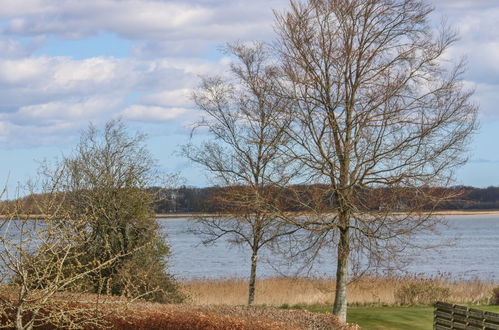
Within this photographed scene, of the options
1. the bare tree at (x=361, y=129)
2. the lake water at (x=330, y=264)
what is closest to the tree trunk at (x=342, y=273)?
the bare tree at (x=361, y=129)

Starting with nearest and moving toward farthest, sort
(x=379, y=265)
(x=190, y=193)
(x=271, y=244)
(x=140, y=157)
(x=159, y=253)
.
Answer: (x=379, y=265) < (x=271, y=244) < (x=159, y=253) < (x=140, y=157) < (x=190, y=193)

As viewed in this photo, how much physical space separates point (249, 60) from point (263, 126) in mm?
2751

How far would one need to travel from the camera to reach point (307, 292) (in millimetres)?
30938

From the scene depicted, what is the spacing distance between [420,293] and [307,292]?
4125mm

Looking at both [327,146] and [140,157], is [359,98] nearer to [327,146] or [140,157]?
[327,146]

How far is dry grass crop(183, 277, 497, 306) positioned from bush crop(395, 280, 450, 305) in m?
0.15

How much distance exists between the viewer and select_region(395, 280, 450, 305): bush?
30188 mm

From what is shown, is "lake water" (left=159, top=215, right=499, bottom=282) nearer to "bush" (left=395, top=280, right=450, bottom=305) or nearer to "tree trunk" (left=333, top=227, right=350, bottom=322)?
"bush" (left=395, top=280, right=450, bottom=305)

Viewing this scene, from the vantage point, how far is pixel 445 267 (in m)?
54.5

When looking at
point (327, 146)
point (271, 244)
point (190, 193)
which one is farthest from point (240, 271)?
point (327, 146)

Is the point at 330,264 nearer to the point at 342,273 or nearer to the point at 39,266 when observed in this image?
the point at 342,273

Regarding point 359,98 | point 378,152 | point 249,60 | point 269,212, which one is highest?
point 249,60

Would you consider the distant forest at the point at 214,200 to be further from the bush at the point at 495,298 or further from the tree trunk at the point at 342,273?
the bush at the point at 495,298

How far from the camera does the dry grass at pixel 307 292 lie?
3020cm
